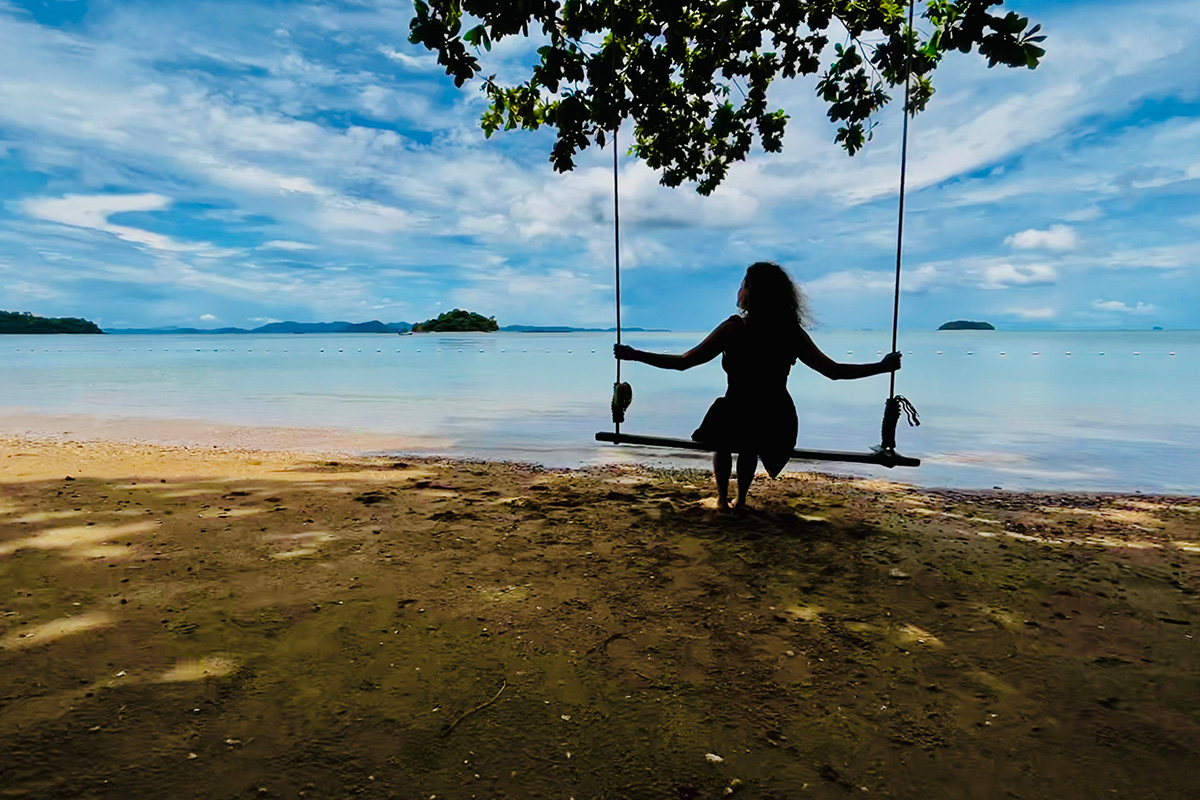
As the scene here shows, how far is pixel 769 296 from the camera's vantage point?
4695 mm

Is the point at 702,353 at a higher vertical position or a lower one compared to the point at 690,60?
lower

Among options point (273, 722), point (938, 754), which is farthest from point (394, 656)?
point (938, 754)

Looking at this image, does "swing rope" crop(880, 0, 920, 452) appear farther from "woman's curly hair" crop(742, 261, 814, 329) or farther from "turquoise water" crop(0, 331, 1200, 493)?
"turquoise water" crop(0, 331, 1200, 493)

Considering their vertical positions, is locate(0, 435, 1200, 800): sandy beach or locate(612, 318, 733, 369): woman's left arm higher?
Result: locate(612, 318, 733, 369): woman's left arm

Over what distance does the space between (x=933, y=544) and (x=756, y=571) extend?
151 cm

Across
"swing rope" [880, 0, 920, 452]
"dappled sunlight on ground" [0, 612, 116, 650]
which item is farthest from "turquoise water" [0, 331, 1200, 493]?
"dappled sunlight on ground" [0, 612, 116, 650]

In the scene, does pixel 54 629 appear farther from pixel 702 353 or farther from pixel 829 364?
pixel 829 364

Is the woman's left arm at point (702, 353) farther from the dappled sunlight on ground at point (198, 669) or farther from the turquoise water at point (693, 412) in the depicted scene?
the turquoise water at point (693, 412)

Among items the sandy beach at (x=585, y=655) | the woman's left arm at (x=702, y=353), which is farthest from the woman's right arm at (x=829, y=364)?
the sandy beach at (x=585, y=655)

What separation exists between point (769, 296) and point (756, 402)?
81cm

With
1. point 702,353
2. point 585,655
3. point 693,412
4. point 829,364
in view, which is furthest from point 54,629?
point 693,412

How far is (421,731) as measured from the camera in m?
2.19

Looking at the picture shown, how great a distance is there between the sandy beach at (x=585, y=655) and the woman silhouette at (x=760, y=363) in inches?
24.5

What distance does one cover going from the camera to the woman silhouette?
186 inches
